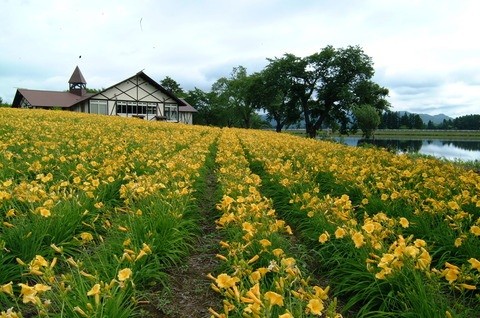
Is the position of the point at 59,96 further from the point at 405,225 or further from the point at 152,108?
the point at 405,225

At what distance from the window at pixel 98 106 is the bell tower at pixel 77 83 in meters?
13.8

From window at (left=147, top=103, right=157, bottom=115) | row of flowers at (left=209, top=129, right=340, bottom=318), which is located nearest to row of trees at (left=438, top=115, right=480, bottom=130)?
window at (left=147, top=103, right=157, bottom=115)

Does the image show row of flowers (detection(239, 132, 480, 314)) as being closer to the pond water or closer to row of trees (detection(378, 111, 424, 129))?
the pond water

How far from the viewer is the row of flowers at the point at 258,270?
1976 millimetres

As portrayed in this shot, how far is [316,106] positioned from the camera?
4159 cm

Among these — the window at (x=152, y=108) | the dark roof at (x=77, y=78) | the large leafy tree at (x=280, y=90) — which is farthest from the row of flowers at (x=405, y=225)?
the dark roof at (x=77, y=78)

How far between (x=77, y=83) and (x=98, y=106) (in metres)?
15.4

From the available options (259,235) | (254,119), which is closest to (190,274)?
(259,235)

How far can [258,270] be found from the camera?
92.9 inches

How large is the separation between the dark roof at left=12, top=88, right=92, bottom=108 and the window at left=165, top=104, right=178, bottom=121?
10174 millimetres

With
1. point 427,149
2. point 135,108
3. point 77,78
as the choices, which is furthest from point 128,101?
point 427,149

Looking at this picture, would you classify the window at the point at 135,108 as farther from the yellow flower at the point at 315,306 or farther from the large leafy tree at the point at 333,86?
the yellow flower at the point at 315,306

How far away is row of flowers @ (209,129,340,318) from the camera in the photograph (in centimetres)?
198

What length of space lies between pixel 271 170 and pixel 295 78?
36.4 meters
